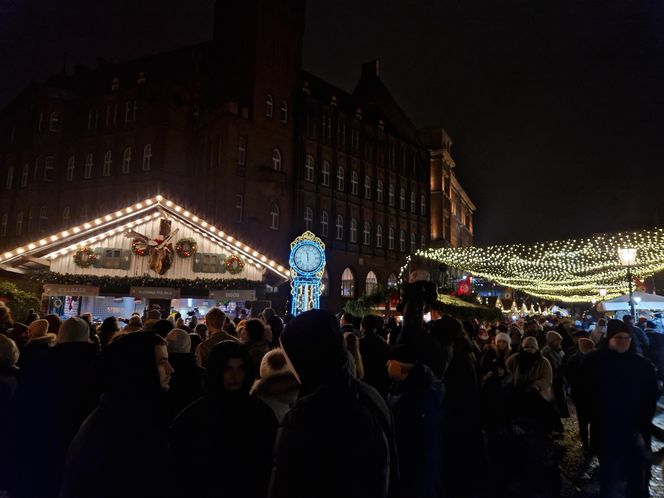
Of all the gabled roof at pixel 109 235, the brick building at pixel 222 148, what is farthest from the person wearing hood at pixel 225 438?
the brick building at pixel 222 148

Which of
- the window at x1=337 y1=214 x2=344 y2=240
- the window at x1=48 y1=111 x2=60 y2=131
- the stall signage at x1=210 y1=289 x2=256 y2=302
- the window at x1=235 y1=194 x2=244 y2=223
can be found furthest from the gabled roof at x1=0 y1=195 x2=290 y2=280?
the window at x1=48 y1=111 x2=60 y2=131

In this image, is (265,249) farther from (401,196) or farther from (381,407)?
(381,407)

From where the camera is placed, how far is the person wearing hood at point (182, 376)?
4.14m

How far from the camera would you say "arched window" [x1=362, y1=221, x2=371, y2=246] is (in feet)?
130

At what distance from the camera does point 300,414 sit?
193cm

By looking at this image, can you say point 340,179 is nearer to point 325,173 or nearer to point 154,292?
point 325,173

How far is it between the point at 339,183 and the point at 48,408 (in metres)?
34.4

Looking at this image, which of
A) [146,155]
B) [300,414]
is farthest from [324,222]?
[300,414]

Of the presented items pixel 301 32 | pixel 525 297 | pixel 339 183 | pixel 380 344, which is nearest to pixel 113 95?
pixel 301 32

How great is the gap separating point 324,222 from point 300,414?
34420mm

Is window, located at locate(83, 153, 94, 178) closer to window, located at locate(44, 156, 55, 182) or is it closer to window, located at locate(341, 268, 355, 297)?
window, located at locate(44, 156, 55, 182)

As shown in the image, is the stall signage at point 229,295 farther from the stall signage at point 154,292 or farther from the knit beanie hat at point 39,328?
the knit beanie hat at point 39,328

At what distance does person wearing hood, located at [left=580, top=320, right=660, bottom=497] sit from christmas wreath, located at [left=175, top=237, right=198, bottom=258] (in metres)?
13.2

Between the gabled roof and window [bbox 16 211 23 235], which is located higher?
window [bbox 16 211 23 235]
